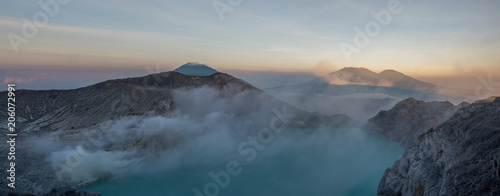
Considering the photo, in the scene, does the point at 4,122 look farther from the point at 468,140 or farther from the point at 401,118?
the point at 401,118

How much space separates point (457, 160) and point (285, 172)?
44.8 meters

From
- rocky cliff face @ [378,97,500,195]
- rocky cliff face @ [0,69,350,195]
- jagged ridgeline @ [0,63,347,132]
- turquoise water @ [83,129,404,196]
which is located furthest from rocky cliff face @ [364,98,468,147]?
jagged ridgeline @ [0,63,347,132]

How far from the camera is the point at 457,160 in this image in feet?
63.6

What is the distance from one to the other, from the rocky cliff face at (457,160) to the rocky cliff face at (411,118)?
49.4 metres

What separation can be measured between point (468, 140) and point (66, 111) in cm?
7578

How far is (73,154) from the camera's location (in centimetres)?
4747

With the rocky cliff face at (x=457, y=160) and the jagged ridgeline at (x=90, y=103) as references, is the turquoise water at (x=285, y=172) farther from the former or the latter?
the rocky cliff face at (x=457, y=160)

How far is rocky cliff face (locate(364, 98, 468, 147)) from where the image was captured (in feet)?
236

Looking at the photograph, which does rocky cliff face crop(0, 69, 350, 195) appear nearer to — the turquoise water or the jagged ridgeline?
Result: the jagged ridgeline

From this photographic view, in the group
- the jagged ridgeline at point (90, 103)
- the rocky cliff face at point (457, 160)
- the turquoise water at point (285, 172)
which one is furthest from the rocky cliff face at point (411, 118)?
the jagged ridgeline at point (90, 103)

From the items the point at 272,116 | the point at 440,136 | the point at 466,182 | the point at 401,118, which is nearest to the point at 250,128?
the point at 272,116

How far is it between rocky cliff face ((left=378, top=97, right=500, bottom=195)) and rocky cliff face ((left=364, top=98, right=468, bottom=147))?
49.4 meters

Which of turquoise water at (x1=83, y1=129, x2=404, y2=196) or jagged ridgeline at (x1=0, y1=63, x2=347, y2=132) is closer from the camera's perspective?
turquoise water at (x1=83, y1=129, x2=404, y2=196)

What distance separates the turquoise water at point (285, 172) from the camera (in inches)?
1960
